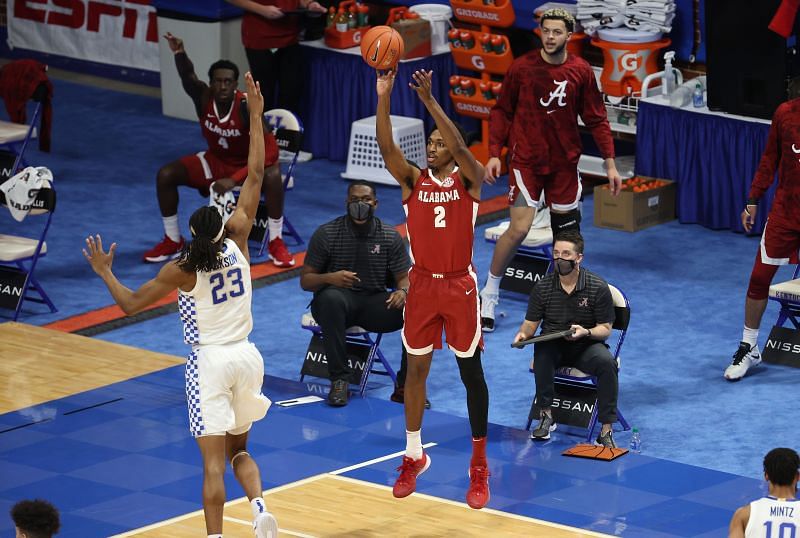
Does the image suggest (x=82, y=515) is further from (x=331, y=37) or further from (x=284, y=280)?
(x=331, y=37)

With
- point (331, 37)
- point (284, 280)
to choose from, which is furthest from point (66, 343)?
point (331, 37)

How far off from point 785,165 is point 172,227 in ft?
15.9

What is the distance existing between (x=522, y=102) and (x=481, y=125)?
429 cm

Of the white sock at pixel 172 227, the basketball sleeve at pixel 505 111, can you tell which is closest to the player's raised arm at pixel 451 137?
the basketball sleeve at pixel 505 111

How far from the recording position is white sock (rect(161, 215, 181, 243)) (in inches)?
515

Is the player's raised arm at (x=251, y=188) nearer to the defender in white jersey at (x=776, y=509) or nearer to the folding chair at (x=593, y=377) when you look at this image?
the folding chair at (x=593, y=377)

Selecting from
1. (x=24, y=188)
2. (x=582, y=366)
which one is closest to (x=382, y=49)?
(x=582, y=366)

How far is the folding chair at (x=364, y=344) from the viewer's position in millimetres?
10438

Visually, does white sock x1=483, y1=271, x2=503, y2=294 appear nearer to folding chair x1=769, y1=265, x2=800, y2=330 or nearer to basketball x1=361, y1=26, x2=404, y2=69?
folding chair x1=769, y1=265, x2=800, y2=330

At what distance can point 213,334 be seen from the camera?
25.1ft

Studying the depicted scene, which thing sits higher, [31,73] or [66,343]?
[31,73]

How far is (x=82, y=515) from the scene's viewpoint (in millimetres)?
8680

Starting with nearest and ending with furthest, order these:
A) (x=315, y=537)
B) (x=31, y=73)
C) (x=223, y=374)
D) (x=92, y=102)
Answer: (x=223, y=374) → (x=315, y=537) → (x=31, y=73) → (x=92, y=102)

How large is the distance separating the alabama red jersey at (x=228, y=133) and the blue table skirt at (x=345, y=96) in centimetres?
269
